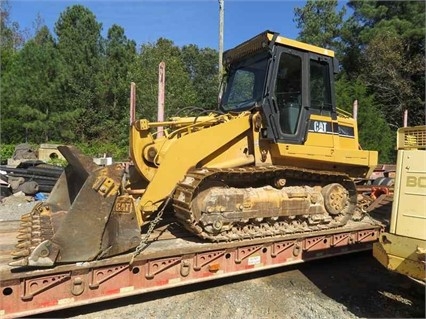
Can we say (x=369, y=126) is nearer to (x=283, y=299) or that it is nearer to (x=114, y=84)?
(x=283, y=299)

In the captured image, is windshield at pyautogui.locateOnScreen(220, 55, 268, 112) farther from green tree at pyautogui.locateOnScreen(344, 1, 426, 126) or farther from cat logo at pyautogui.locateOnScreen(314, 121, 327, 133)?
green tree at pyautogui.locateOnScreen(344, 1, 426, 126)

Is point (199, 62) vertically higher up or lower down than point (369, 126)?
higher up

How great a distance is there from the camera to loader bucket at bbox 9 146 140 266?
3.95 metres

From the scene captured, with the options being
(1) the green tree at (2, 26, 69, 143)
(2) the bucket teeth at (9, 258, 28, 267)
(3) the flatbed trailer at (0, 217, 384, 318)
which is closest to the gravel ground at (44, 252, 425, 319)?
(3) the flatbed trailer at (0, 217, 384, 318)

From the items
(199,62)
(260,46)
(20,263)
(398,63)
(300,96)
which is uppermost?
(199,62)

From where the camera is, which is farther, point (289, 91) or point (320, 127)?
point (320, 127)

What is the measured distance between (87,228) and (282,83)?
11.9 feet

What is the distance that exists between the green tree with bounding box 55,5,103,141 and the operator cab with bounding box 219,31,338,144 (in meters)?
21.6

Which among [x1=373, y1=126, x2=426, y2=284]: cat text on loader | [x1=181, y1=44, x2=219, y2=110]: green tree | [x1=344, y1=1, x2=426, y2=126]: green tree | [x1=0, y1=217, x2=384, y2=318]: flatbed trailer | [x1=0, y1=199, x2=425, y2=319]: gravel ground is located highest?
[x1=181, y1=44, x2=219, y2=110]: green tree

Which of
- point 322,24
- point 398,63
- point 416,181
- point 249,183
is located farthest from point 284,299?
point 322,24

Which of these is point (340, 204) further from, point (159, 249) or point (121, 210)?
point (121, 210)

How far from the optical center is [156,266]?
4.53m

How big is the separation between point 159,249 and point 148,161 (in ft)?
4.35

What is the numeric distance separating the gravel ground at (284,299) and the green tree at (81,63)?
22921 mm
